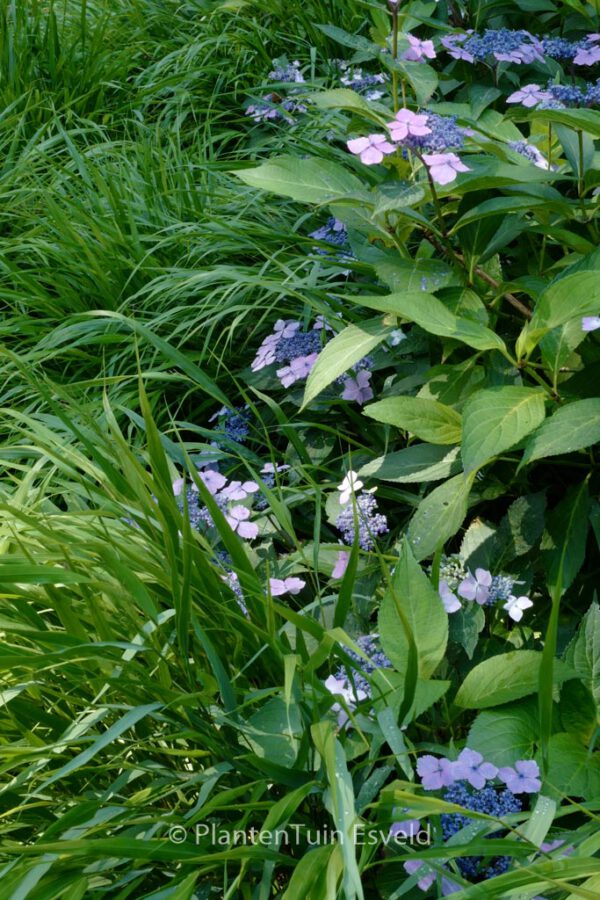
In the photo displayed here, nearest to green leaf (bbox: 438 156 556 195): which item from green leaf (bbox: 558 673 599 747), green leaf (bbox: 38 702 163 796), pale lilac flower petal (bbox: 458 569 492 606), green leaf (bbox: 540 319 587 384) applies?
green leaf (bbox: 540 319 587 384)

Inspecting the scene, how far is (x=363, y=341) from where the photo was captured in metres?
1.48

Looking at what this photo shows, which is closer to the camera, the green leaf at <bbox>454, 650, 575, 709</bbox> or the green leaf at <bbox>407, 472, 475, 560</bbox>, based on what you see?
the green leaf at <bbox>454, 650, 575, 709</bbox>

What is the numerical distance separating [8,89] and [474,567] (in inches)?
101

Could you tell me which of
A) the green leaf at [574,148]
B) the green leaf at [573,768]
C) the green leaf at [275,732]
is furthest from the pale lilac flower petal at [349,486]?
the green leaf at [574,148]

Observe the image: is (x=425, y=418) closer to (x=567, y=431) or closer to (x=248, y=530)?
(x=567, y=431)

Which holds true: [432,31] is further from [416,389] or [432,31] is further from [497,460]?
[497,460]

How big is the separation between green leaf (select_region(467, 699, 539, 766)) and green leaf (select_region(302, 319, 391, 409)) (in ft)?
1.60

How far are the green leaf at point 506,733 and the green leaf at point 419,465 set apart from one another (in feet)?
1.22

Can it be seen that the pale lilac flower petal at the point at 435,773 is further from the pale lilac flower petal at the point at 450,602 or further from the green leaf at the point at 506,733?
the pale lilac flower petal at the point at 450,602

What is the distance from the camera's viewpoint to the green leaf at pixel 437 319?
1.32m

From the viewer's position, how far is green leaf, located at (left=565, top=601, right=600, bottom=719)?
1.29 m

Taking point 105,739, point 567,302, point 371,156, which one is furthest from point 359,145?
point 105,739

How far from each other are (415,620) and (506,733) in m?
0.17

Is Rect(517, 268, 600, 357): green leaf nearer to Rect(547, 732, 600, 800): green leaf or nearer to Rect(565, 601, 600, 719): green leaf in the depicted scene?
Rect(565, 601, 600, 719): green leaf
